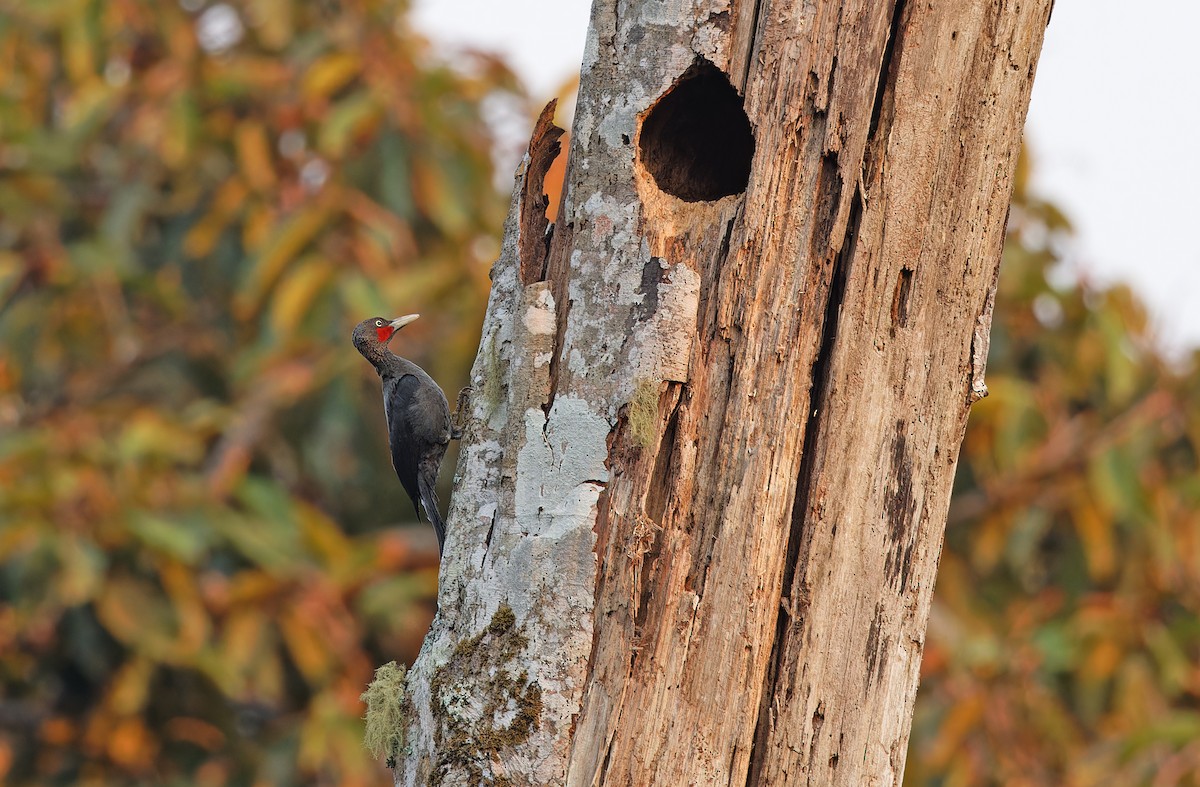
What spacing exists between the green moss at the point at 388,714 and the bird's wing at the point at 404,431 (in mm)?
2020

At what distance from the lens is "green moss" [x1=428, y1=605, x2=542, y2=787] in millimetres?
3066

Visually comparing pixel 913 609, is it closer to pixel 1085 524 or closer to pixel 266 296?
pixel 1085 524

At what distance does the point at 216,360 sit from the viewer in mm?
10242

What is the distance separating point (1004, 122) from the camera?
3.22 m

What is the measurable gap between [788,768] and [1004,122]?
60.0 inches

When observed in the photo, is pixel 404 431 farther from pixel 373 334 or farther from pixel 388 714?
pixel 388 714

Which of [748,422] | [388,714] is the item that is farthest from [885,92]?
[388,714]

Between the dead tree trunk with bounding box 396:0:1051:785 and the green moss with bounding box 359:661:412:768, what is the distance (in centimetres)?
6

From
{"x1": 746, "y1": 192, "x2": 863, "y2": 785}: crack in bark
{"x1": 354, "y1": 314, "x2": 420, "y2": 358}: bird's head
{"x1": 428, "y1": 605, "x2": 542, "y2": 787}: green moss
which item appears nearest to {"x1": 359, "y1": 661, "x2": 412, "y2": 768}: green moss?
{"x1": 428, "y1": 605, "x2": 542, "y2": 787}: green moss

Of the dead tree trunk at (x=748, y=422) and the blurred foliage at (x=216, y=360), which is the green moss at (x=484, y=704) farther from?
the blurred foliage at (x=216, y=360)

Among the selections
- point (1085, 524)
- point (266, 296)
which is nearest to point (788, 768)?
point (1085, 524)

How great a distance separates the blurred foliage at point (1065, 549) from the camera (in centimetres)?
834

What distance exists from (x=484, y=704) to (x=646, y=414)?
2.41 feet

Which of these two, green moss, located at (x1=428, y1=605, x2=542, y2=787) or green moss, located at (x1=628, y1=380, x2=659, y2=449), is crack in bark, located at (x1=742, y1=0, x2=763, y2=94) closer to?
green moss, located at (x1=628, y1=380, x2=659, y2=449)
